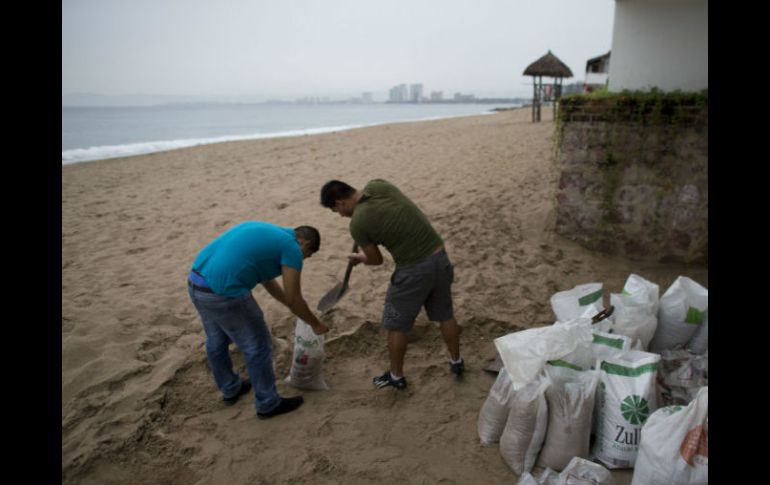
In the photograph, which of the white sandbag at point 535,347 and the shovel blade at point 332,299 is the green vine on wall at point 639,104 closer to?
the white sandbag at point 535,347

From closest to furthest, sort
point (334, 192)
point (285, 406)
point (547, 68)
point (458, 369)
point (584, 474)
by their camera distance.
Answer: point (584, 474) < point (334, 192) < point (285, 406) < point (458, 369) < point (547, 68)

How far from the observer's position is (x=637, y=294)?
2.65 m

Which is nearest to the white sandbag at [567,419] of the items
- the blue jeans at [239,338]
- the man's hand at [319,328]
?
the man's hand at [319,328]

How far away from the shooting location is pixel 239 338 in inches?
96.6

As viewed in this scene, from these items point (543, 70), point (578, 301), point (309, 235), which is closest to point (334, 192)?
point (309, 235)

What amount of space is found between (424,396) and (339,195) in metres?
1.30

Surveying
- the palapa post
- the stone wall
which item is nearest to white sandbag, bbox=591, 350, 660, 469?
the stone wall

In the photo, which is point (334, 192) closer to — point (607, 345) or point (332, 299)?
point (332, 299)

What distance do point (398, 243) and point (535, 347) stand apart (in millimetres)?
896

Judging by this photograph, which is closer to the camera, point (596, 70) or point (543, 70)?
point (543, 70)

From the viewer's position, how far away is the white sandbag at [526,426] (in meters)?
2.08

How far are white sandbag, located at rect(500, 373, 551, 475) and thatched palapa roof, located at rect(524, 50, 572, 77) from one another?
16253 mm
